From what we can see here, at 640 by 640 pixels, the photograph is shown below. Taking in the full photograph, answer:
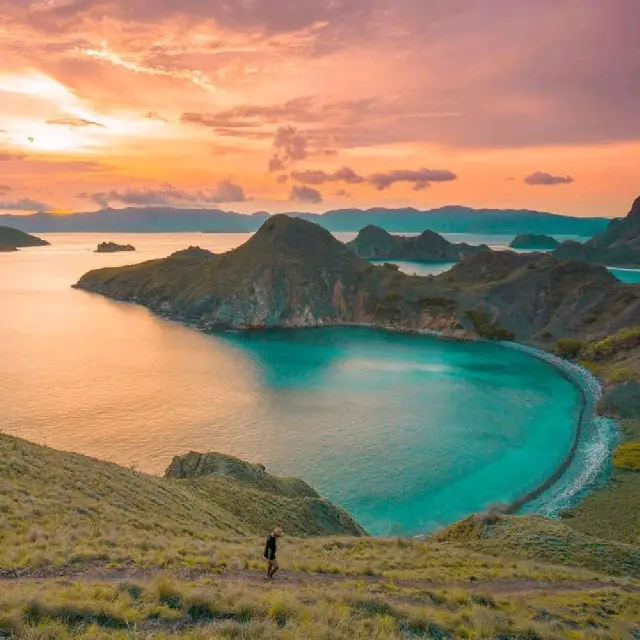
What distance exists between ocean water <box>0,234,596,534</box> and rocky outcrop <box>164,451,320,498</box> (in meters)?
11.3

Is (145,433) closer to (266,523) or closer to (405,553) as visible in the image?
(266,523)

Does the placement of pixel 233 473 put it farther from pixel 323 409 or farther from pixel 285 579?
pixel 323 409

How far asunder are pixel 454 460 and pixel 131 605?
57.1 metres

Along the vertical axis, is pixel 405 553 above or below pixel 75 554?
Answer: below

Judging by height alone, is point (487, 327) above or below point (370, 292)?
below

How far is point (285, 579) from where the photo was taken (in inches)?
778

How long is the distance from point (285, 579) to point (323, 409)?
65619 mm

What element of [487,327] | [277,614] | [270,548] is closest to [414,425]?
[270,548]

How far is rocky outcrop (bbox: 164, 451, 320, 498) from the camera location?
135 ft

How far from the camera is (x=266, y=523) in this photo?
34094mm

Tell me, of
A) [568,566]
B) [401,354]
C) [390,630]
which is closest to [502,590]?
[568,566]

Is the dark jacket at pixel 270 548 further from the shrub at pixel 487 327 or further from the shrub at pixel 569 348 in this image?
the shrub at pixel 487 327

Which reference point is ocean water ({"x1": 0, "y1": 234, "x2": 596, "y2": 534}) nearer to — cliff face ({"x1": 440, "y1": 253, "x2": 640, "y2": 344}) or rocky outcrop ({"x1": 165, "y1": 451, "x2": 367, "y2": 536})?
rocky outcrop ({"x1": 165, "y1": 451, "x2": 367, "y2": 536})

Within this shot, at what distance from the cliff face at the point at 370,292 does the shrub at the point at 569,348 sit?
31.2 feet
